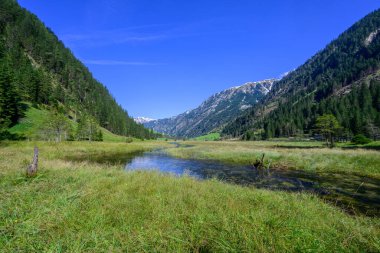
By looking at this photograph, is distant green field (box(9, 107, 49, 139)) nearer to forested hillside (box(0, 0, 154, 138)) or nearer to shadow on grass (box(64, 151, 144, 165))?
forested hillside (box(0, 0, 154, 138))

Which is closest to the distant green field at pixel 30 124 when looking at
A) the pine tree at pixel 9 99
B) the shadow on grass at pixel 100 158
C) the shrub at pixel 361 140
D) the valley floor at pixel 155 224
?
the pine tree at pixel 9 99

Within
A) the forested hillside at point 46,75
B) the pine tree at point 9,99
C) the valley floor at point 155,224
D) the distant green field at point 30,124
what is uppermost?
the forested hillside at point 46,75

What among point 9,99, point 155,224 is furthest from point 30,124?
point 155,224

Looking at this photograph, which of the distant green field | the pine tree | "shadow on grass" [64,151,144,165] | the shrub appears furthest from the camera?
the shrub

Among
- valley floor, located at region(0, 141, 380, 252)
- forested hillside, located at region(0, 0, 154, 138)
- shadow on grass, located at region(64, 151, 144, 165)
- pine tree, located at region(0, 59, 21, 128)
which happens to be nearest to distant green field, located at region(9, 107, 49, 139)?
pine tree, located at region(0, 59, 21, 128)

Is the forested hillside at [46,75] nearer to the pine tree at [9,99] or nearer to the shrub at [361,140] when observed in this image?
the pine tree at [9,99]

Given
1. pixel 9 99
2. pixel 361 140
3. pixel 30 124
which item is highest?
pixel 9 99

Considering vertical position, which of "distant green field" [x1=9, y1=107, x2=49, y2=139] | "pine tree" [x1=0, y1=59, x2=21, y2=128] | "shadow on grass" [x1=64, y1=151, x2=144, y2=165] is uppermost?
"pine tree" [x1=0, y1=59, x2=21, y2=128]

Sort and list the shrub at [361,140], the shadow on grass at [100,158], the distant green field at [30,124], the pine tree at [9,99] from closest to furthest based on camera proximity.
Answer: the shadow on grass at [100,158]
the pine tree at [9,99]
the distant green field at [30,124]
the shrub at [361,140]

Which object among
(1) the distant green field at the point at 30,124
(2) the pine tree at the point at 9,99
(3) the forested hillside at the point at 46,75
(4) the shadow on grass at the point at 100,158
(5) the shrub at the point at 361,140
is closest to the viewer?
(4) the shadow on grass at the point at 100,158

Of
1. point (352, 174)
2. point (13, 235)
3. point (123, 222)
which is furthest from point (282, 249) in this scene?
point (352, 174)


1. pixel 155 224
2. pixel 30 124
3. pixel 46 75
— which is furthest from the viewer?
pixel 46 75

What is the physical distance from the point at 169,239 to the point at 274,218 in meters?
3.22

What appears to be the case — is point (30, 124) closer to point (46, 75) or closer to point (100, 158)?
point (100, 158)
